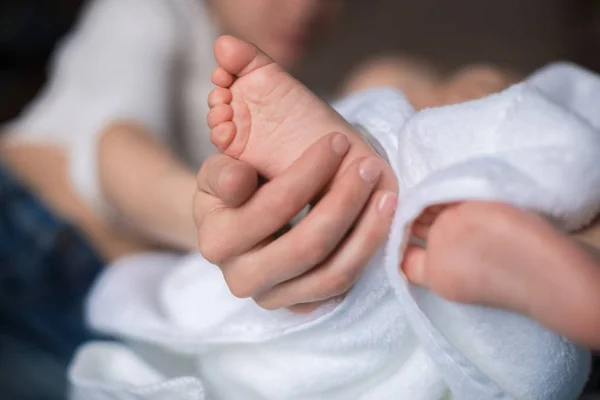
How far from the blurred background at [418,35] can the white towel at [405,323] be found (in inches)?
27.0

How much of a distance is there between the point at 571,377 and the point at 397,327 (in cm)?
10

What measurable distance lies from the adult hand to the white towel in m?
0.02

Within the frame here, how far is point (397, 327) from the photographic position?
0.38 metres

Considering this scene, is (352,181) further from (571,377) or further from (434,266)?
(571,377)

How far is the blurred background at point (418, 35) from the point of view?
3.58ft

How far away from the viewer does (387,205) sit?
34 cm

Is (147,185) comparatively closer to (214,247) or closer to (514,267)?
(214,247)

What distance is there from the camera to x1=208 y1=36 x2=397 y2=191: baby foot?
1.15 ft

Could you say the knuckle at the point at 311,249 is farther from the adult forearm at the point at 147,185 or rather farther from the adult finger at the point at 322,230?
the adult forearm at the point at 147,185

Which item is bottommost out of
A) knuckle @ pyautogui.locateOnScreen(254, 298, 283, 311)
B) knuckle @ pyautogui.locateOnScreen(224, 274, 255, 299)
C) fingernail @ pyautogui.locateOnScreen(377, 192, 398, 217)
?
knuckle @ pyautogui.locateOnScreen(254, 298, 283, 311)

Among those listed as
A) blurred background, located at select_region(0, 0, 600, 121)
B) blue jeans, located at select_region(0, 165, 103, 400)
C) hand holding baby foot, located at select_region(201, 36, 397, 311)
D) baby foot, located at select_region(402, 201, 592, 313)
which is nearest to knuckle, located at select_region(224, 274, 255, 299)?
hand holding baby foot, located at select_region(201, 36, 397, 311)

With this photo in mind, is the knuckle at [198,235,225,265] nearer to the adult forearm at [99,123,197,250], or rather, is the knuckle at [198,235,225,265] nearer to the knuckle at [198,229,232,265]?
the knuckle at [198,229,232,265]

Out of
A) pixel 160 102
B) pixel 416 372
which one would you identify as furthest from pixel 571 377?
pixel 160 102

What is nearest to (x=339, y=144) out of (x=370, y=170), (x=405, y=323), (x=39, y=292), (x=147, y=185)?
(x=370, y=170)
